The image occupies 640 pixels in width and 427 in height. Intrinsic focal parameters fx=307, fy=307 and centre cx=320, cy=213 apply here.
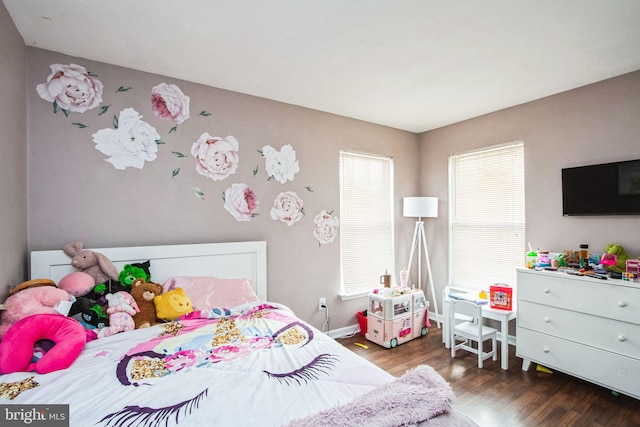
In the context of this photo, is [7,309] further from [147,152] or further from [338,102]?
[338,102]

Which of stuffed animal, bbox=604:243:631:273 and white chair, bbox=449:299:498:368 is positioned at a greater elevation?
stuffed animal, bbox=604:243:631:273

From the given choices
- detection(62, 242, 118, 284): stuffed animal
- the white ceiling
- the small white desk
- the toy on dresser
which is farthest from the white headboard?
the small white desk

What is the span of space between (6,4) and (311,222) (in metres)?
2.60

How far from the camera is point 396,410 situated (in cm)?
107

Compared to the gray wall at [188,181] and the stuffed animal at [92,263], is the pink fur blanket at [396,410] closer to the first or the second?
the stuffed animal at [92,263]

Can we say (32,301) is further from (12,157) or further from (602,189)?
(602,189)

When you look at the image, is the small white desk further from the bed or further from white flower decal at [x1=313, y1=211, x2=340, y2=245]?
the bed

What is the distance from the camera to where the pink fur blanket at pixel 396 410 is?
1018 millimetres

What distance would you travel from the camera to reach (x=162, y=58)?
225 cm

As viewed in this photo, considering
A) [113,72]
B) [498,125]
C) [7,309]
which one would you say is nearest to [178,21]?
[113,72]

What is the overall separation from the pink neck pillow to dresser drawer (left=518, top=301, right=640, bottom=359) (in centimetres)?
329

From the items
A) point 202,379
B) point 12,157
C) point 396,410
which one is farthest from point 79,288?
point 396,410

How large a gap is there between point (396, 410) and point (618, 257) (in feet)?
8.44

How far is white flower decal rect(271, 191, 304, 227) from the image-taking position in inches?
121
